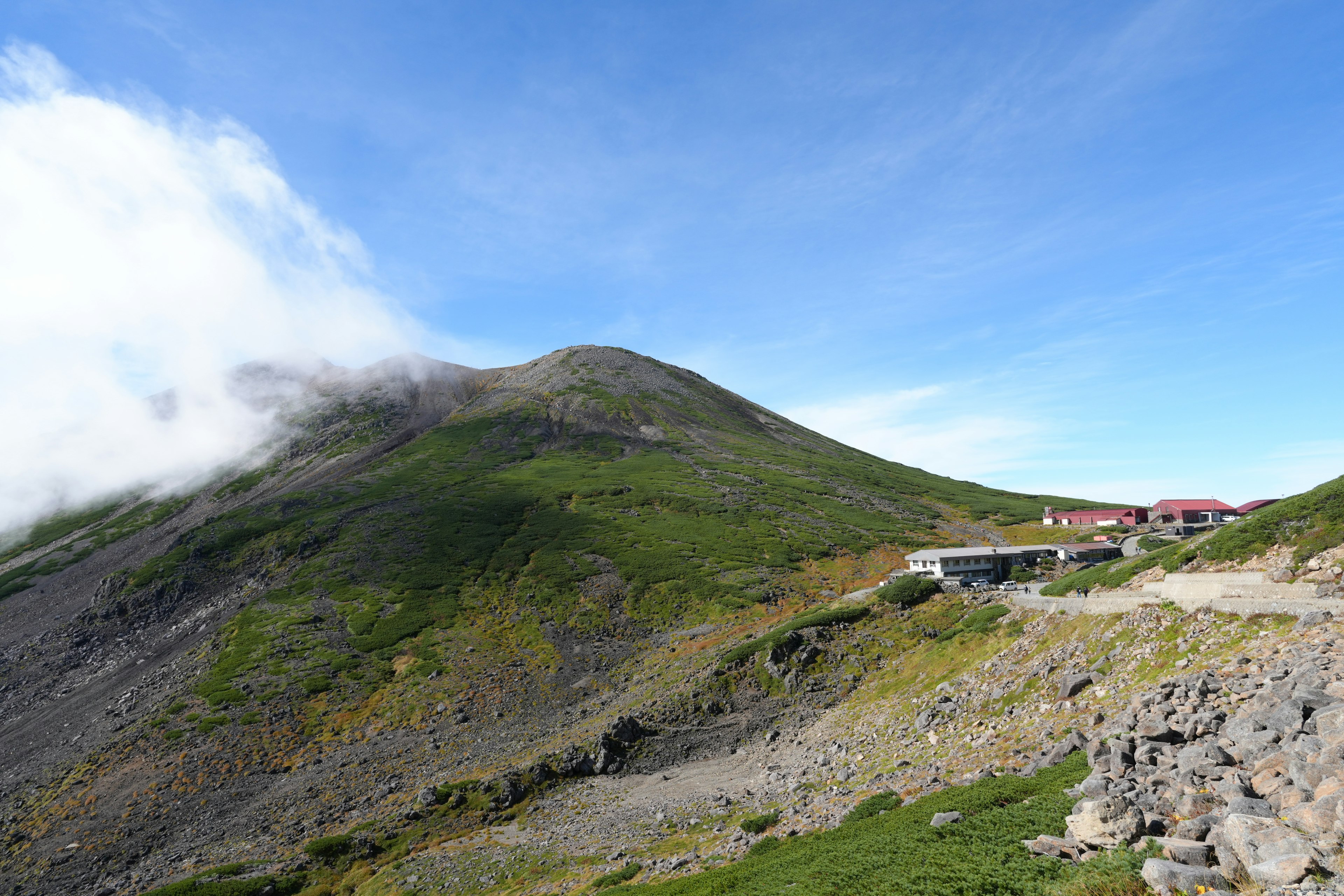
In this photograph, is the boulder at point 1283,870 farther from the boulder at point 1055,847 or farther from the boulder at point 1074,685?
the boulder at point 1074,685

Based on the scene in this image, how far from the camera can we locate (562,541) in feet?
354

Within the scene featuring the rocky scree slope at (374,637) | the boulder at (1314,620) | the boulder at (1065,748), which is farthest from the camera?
the rocky scree slope at (374,637)

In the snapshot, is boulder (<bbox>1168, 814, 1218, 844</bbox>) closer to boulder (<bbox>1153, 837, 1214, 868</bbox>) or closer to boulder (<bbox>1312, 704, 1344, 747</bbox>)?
boulder (<bbox>1153, 837, 1214, 868</bbox>)

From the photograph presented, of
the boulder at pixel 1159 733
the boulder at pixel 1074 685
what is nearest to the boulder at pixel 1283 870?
the boulder at pixel 1159 733

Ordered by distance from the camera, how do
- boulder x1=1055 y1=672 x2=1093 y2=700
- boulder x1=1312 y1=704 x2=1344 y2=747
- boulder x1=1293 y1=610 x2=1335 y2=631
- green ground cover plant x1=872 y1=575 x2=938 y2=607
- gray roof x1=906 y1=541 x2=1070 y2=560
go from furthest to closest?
gray roof x1=906 y1=541 x2=1070 y2=560
green ground cover plant x1=872 y1=575 x2=938 y2=607
boulder x1=1055 y1=672 x2=1093 y2=700
boulder x1=1293 y1=610 x2=1335 y2=631
boulder x1=1312 y1=704 x2=1344 y2=747

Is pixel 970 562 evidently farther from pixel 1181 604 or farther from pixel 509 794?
pixel 509 794

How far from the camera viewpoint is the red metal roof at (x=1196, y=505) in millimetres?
129875

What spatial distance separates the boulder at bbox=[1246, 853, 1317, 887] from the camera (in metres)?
10.9

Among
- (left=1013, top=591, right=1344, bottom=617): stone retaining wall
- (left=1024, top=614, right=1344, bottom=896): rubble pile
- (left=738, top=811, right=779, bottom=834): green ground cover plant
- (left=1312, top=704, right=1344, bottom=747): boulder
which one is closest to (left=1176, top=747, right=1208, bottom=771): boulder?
(left=1024, top=614, right=1344, bottom=896): rubble pile

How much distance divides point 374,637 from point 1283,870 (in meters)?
85.1

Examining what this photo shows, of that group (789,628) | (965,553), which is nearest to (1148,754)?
(789,628)

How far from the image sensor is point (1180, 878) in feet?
40.6

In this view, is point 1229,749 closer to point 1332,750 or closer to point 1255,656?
point 1332,750

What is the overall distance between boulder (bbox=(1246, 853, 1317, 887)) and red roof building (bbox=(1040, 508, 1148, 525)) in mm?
151975
